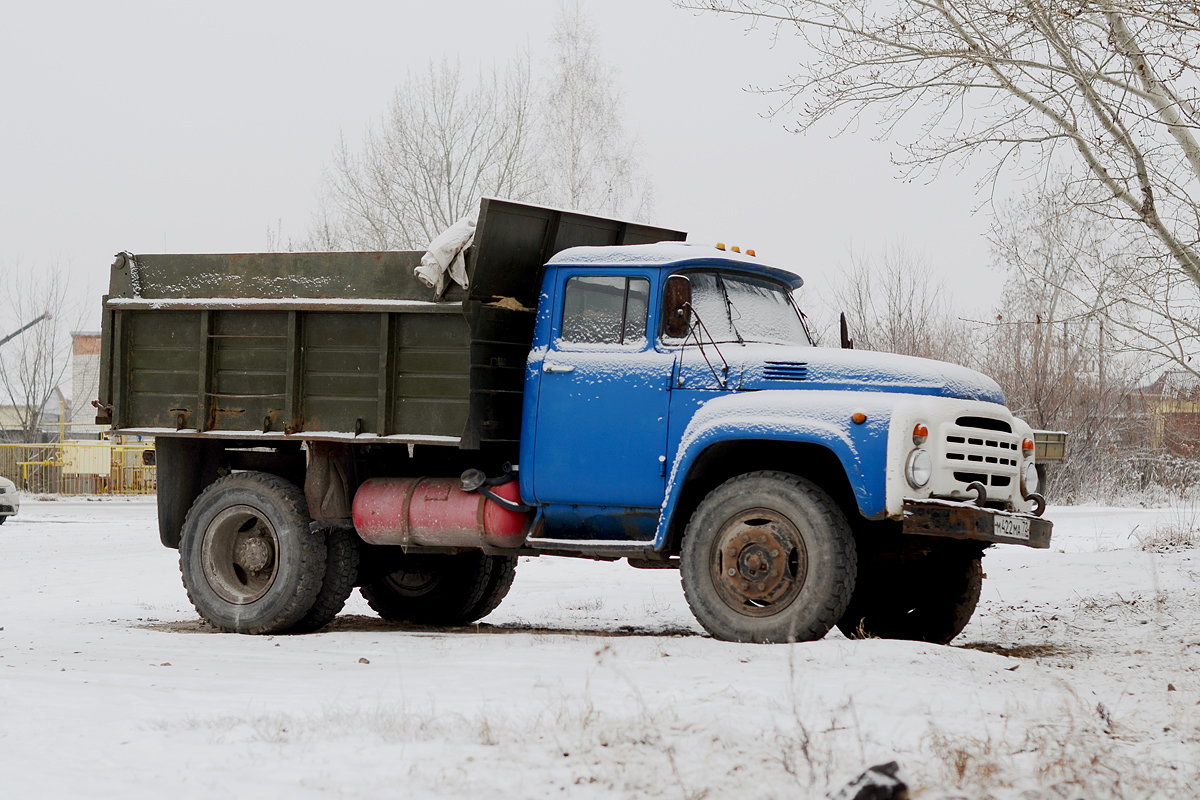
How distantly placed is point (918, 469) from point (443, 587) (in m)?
4.50

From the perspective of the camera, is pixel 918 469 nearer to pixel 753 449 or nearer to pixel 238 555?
pixel 753 449

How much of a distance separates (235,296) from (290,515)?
5.34 feet

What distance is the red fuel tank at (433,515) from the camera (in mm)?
8406

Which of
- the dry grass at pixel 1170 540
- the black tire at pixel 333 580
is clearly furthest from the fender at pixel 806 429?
the dry grass at pixel 1170 540

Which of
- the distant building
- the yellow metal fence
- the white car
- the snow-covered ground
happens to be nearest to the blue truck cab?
the snow-covered ground

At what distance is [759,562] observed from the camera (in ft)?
23.6

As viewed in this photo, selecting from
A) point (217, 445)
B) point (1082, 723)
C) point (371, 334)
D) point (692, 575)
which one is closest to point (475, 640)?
point (692, 575)

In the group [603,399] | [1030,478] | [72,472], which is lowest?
[72,472]

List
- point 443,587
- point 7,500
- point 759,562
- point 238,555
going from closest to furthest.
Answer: point 759,562 < point 238,555 < point 443,587 < point 7,500

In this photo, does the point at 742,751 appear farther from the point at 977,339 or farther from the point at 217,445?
the point at 977,339

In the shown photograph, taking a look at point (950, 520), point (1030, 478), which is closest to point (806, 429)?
point (950, 520)

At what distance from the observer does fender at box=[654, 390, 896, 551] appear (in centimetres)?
694

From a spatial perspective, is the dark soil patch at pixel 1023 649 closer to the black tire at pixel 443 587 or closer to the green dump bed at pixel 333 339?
the green dump bed at pixel 333 339

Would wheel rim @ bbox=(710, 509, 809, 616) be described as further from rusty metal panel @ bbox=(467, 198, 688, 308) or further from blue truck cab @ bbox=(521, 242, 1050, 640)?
rusty metal panel @ bbox=(467, 198, 688, 308)
